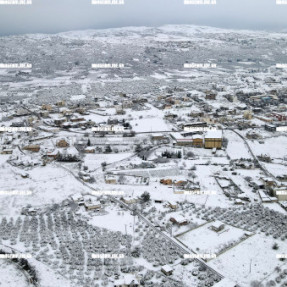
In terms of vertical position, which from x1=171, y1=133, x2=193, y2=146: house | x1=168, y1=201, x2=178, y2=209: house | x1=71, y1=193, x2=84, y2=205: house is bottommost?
x1=71, y1=193, x2=84, y2=205: house

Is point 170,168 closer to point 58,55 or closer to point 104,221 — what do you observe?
point 104,221

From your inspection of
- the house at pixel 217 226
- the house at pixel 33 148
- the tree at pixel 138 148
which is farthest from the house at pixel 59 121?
the house at pixel 217 226

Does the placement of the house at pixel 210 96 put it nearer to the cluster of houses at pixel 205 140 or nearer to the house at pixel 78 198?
the cluster of houses at pixel 205 140

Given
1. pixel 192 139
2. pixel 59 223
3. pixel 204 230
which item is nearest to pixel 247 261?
pixel 204 230

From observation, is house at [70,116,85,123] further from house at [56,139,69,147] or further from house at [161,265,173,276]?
house at [161,265,173,276]

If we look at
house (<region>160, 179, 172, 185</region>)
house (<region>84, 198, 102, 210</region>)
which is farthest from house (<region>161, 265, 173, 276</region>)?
house (<region>160, 179, 172, 185</region>)

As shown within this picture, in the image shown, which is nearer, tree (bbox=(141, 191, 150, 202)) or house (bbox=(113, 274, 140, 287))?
house (bbox=(113, 274, 140, 287))
